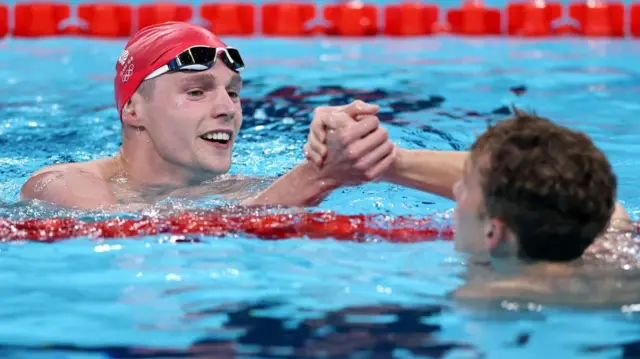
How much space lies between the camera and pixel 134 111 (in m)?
4.14

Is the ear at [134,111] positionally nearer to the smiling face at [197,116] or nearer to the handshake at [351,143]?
the smiling face at [197,116]

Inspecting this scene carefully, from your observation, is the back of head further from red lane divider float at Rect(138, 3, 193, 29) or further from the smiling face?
red lane divider float at Rect(138, 3, 193, 29)

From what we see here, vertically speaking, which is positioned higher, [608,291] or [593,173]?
[593,173]

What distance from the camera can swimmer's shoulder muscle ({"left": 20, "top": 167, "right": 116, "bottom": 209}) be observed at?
3.78 meters

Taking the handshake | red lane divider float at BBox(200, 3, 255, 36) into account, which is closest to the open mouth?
the handshake

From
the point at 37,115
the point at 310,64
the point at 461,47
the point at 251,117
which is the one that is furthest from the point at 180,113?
the point at 461,47

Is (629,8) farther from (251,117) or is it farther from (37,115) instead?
(37,115)

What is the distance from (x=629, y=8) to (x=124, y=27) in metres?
5.05

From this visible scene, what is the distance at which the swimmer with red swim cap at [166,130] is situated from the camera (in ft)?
12.8

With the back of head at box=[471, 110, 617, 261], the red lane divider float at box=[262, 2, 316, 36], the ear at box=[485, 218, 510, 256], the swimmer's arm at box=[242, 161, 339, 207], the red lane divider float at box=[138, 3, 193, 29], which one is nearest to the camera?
the back of head at box=[471, 110, 617, 261]

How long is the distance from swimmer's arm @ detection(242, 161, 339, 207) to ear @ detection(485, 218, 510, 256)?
913 millimetres

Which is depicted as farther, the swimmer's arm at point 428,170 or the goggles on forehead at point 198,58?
the goggles on forehead at point 198,58

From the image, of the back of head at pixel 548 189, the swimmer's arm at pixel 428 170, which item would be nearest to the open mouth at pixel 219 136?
the swimmer's arm at pixel 428 170

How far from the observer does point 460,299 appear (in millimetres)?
2674
